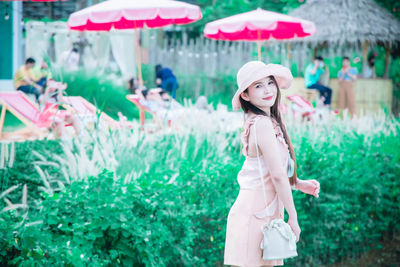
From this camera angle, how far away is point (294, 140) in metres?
5.44

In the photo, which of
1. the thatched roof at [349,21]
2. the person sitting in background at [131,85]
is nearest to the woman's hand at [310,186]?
the person sitting in background at [131,85]

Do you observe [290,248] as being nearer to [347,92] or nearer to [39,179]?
[39,179]

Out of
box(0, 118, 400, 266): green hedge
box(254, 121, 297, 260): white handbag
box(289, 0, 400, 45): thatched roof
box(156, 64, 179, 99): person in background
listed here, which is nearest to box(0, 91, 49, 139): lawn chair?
box(0, 118, 400, 266): green hedge

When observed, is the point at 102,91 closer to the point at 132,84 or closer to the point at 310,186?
the point at 132,84

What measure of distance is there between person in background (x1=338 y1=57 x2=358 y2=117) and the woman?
12.2 meters

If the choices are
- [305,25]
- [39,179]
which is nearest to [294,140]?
[39,179]

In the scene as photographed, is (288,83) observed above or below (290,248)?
above

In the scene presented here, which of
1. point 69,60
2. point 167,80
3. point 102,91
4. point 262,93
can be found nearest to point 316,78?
point 167,80

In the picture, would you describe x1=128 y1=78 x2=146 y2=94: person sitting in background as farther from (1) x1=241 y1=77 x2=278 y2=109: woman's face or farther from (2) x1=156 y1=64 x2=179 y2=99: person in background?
(1) x1=241 y1=77 x2=278 y2=109: woman's face

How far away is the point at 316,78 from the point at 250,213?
11.7m

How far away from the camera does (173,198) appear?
3828mm

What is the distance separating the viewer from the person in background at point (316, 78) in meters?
13.8

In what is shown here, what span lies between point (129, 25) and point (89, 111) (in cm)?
304

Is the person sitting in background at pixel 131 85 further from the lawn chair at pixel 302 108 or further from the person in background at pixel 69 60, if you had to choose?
the lawn chair at pixel 302 108
